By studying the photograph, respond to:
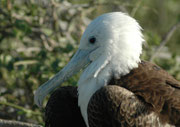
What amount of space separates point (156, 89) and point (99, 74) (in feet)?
1.88

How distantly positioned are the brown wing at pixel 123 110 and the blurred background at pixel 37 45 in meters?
1.42

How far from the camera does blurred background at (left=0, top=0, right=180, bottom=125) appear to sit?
18.5 ft

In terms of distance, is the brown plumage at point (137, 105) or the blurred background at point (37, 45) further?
the blurred background at point (37, 45)

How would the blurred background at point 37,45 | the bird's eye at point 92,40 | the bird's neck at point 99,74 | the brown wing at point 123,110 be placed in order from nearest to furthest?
the brown wing at point 123,110
the bird's neck at point 99,74
the bird's eye at point 92,40
the blurred background at point 37,45

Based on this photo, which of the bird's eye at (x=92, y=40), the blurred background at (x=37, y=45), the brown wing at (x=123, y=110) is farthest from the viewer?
the blurred background at (x=37, y=45)

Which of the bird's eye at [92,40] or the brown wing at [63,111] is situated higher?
the bird's eye at [92,40]

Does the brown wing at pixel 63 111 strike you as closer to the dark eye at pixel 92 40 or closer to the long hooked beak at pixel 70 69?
the long hooked beak at pixel 70 69

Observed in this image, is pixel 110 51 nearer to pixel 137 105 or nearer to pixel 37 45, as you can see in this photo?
pixel 137 105

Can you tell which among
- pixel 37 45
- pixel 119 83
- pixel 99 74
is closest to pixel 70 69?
pixel 99 74

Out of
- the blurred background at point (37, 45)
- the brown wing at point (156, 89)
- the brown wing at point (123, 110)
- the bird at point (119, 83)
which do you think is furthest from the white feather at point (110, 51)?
the blurred background at point (37, 45)

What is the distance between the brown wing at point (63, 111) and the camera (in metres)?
4.53

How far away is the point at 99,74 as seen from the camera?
4164 mm

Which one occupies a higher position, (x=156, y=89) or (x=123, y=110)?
(x=156, y=89)

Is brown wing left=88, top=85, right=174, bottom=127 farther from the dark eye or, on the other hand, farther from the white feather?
the dark eye
